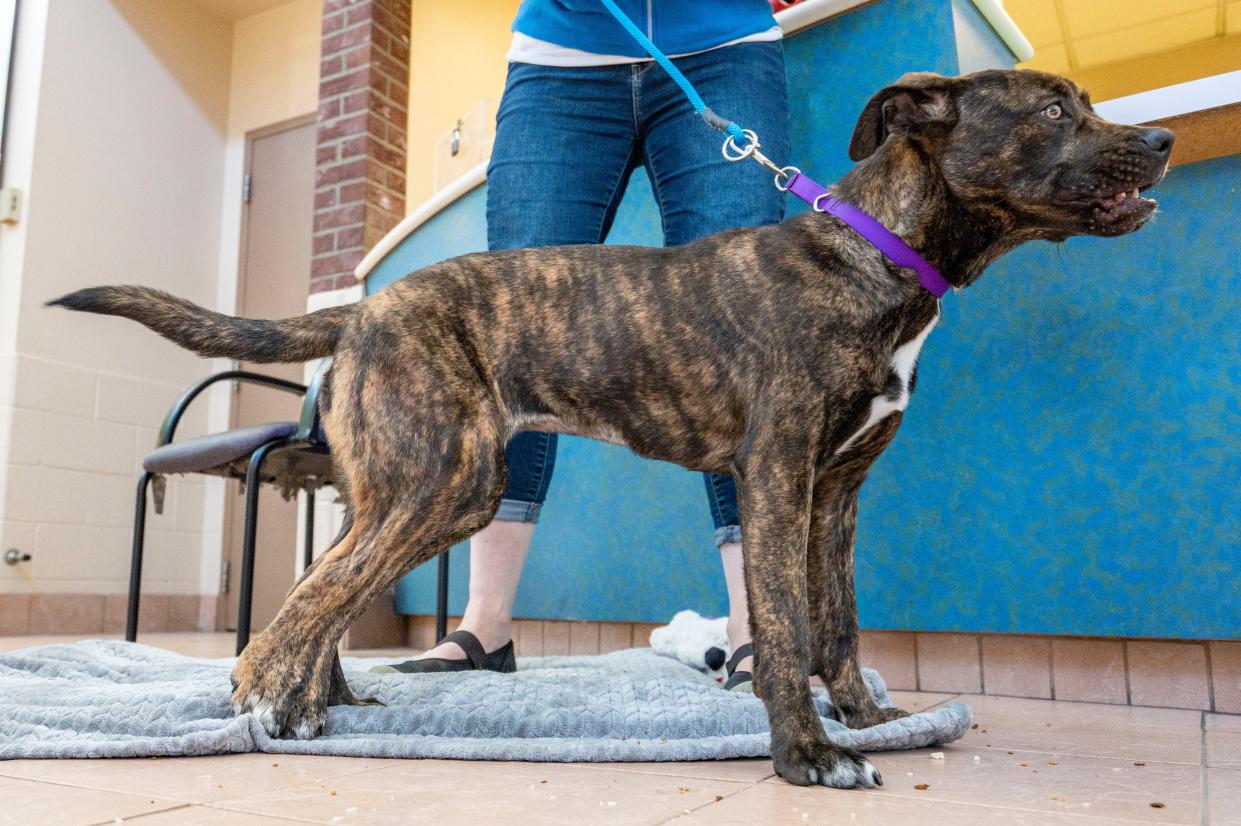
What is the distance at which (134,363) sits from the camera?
16.4ft

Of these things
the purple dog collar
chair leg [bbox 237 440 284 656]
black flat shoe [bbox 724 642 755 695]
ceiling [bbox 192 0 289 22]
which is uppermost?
ceiling [bbox 192 0 289 22]

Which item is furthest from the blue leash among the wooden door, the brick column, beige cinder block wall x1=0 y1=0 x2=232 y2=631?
beige cinder block wall x1=0 y1=0 x2=232 y2=631

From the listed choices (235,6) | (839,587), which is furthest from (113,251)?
(839,587)

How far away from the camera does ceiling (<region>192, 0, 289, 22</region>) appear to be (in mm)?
5633

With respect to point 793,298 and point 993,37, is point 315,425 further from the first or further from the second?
point 993,37

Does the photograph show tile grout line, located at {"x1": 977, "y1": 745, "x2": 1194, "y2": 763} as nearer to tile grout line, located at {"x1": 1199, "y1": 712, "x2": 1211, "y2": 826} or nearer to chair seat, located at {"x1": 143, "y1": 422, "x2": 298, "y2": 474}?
tile grout line, located at {"x1": 1199, "y1": 712, "x2": 1211, "y2": 826}

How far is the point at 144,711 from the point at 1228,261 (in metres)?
2.14

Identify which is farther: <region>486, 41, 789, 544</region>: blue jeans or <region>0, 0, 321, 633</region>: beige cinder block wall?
<region>0, 0, 321, 633</region>: beige cinder block wall

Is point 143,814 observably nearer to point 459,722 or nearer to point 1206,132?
point 459,722

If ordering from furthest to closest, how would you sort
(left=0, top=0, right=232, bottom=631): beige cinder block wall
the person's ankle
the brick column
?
(left=0, top=0, right=232, bottom=631): beige cinder block wall, the brick column, the person's ankle

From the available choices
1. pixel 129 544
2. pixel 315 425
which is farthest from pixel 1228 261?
pixel 129 544

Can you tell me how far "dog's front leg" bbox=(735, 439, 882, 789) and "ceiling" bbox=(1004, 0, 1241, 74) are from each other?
5.94 meters

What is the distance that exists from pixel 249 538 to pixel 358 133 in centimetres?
245

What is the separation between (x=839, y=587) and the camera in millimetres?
1638
